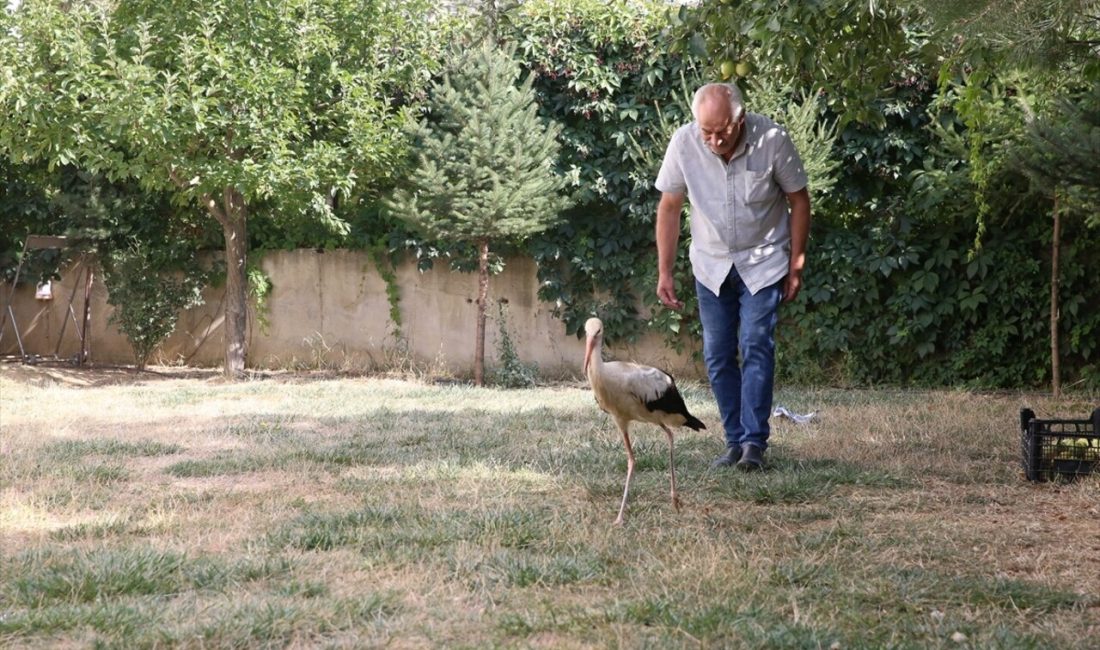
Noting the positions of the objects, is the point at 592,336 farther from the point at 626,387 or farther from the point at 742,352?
the point at 742,352

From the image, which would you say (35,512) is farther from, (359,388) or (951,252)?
(951,252)

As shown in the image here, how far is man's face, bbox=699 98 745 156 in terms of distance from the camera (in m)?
5.78

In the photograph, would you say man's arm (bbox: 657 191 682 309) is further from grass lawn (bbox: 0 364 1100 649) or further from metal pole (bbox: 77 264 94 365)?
metal pole (bbox: 77 264 94 365)

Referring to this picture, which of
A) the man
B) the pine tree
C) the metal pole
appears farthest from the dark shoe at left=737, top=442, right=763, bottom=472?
the metal pole

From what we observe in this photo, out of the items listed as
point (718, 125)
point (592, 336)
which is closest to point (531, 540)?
point (592, 336)

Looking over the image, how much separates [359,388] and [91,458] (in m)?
4.59

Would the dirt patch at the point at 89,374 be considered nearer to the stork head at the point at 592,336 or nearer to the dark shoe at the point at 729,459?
the dark shoe at the point at 729,459

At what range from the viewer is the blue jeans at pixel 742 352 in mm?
6051

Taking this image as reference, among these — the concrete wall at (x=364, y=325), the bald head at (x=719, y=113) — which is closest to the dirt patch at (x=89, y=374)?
the concrete wall at (x=364, y=325)

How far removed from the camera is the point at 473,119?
11.4 m

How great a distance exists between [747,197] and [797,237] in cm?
35

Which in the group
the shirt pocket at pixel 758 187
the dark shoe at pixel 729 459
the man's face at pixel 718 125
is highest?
the man's face at pixel 718 125

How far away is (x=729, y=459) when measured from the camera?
6.12 meters

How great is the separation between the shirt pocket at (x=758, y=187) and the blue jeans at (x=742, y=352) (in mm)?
414
